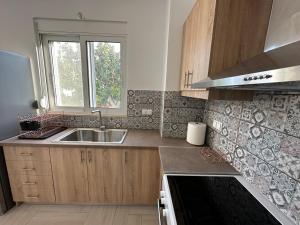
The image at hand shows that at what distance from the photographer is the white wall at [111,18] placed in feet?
6.16

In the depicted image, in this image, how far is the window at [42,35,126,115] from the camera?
205cm

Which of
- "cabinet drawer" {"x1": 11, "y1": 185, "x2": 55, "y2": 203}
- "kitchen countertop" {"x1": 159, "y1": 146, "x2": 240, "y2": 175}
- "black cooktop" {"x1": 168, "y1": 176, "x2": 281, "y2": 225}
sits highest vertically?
"kitchen countertop" {"x1": 159, "y1": 146, "x2": 240, "y2": 175}

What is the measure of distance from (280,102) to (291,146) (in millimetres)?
228

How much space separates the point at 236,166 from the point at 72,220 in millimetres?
1745

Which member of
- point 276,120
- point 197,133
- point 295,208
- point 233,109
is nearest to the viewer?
point 295,208

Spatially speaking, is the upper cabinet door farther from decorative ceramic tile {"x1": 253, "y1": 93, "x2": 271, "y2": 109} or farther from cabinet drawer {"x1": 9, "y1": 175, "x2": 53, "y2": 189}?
cabinet drawer {"x1": 9, "y1": 175, "x2": 53, "y2": 189}

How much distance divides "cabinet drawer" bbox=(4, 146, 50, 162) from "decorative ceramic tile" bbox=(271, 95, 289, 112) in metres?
1.98

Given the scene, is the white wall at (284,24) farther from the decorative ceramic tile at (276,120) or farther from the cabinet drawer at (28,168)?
the cabinet drawer at (28,168)

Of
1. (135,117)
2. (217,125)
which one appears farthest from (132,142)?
(217,125)

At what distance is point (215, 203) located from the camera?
83 centimetres

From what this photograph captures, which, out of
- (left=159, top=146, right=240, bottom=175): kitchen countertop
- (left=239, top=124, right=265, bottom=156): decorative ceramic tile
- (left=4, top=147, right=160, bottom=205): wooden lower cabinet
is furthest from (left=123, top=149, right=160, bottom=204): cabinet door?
(left=239, top=124, right=265, bottom=156): decorative ceramic tile

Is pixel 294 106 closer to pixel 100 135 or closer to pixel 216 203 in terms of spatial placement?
pixel 216 203

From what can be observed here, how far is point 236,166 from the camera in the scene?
3.77 ft

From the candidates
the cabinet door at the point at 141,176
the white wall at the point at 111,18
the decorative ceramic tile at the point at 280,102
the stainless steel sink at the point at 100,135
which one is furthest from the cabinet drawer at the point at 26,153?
the decorative ceramic tile at the point at 280,102
